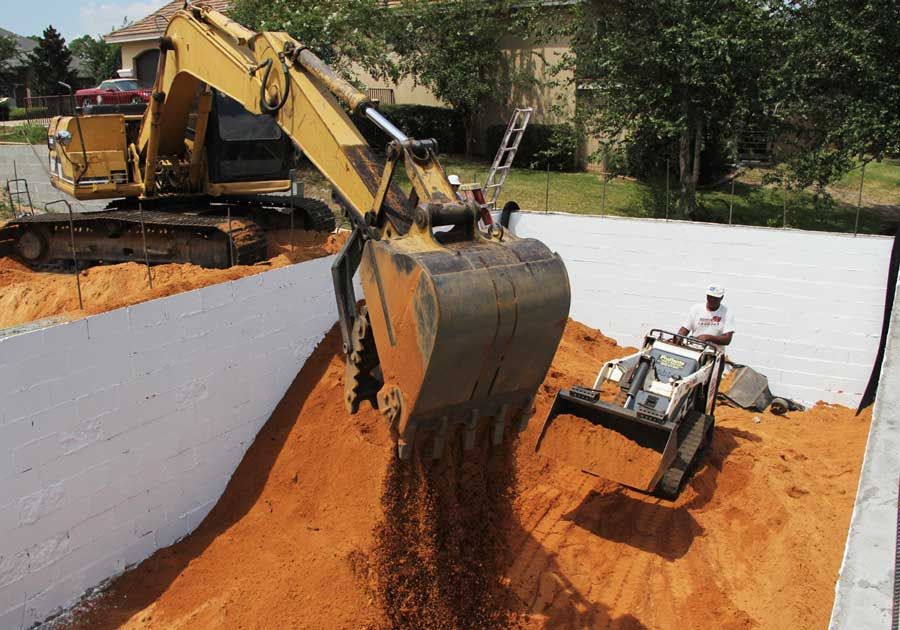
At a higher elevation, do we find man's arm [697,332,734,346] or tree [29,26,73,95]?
tree [29,26,73,95]

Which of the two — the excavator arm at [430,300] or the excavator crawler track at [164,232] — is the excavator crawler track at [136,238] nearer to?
the excavator crawler track at [164,232]

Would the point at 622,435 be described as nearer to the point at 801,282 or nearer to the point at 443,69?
the point at 801,282

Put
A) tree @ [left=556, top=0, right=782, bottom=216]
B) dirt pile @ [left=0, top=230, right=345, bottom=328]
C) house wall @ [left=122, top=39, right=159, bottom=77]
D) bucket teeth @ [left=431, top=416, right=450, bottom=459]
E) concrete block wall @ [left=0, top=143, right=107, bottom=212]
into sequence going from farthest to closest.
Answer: house wall @ [left=122, top=39, right=159, bottom=77] < concrete block wall @ [left=0, top=143, right=107, bottom=212] < tree @ [left=556, top=0, right=782, bottom=216] < dirt pile @ [left=0, top=230, right=345, bottom=328] < bucket teeth @ [left=431, top=416, right=450, bottom=459]

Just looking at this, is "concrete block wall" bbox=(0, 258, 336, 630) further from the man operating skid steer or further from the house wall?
the house wall

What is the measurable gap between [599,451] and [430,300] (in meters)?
3.96

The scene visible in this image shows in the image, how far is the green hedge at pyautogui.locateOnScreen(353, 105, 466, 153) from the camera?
23.2 meters

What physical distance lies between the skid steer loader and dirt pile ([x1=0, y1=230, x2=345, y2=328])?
3611mm

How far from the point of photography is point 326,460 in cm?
758

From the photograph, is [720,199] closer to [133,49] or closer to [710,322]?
[710,322]

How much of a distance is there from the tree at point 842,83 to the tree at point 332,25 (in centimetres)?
1007

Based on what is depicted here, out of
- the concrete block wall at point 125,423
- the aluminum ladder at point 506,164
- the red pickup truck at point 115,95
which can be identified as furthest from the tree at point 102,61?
the concrete block wall at point 125,423

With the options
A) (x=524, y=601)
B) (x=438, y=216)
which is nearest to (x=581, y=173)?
(x=524, y=601)

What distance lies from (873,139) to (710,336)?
23.3 ft

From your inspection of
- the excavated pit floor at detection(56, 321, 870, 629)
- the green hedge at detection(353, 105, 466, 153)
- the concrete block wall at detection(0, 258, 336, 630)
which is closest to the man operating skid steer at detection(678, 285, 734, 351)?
the excavated pit floor at detection(56, 321, 870, 629)
